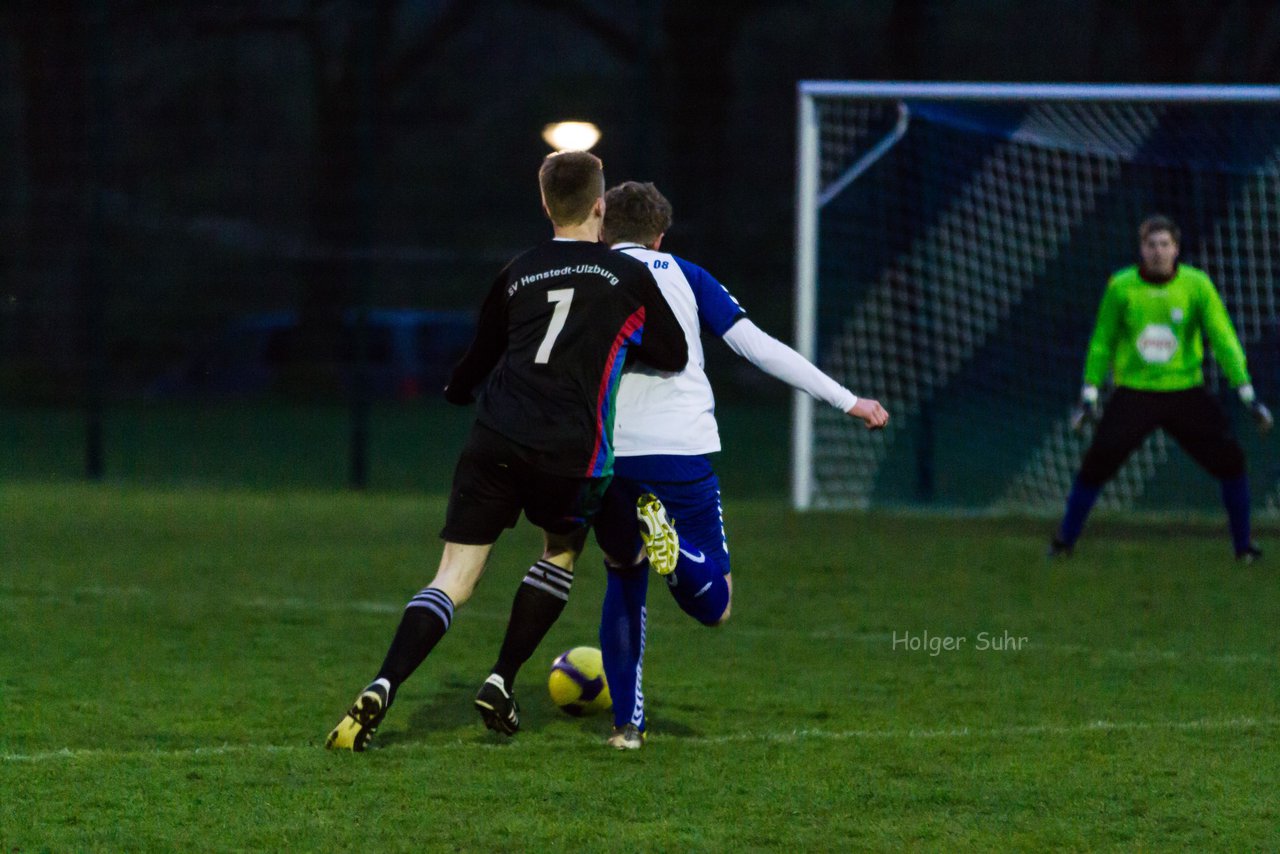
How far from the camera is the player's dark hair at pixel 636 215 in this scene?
5.66 metres

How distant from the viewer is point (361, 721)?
5324mm

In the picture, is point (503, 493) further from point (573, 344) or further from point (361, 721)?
point (361, 721)

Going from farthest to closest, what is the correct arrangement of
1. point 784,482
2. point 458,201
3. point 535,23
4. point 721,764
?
point 458,201, point 535,23, point 784,482, point 721,764

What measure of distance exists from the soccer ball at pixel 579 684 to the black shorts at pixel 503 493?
2.42ft

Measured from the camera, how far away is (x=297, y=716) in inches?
242

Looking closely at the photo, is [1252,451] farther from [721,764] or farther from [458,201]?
[458,201]

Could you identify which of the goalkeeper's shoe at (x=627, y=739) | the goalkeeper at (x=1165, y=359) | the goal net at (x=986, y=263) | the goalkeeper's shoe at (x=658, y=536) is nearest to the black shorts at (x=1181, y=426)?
the goalkeeper at (x=1165, y=359)

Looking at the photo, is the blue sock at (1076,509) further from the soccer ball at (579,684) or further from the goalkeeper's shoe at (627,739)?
the goalkeeper's shoe at (627,739)

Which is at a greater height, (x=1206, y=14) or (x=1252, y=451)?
(x=1206, y=14)

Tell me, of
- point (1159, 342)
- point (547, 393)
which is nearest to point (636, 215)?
point (547, 393)

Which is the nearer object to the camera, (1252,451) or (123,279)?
(1252,451)

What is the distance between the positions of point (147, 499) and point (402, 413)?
750 cm

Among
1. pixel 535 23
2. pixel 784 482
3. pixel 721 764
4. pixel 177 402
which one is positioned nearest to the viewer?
pixel 721 764

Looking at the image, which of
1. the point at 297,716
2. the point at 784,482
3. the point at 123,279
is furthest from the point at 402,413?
the point at 297,716
